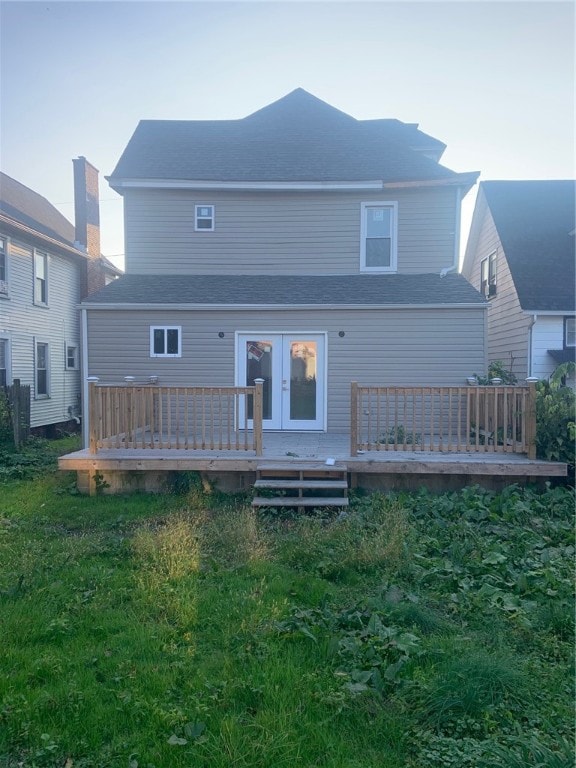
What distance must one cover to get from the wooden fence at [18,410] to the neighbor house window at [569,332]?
13.1 metres

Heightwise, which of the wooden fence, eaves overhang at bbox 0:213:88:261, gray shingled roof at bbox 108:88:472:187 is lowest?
the wooden fence

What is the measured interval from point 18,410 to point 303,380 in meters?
6.22

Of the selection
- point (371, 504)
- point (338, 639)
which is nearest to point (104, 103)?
point (371, 504)

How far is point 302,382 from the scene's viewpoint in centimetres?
1063

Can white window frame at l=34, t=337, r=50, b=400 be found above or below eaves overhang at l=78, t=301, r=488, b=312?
below

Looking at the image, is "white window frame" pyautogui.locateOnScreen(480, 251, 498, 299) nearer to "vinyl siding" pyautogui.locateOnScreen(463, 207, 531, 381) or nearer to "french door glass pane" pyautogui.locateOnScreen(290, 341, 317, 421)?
"vinyl siding" pyautogui.locateOnScreen(463, 207, 531, 381)

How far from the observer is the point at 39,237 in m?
15.7

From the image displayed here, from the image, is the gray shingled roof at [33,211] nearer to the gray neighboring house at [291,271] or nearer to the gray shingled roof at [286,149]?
the gray shingled roof at [286,149]

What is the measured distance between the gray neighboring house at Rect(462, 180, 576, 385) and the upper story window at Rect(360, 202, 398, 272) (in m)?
4.31

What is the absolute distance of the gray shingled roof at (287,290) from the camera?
34.0 ft

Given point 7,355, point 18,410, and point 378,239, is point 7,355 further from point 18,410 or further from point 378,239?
point 378,239

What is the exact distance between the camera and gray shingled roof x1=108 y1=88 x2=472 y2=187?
11.6 meters

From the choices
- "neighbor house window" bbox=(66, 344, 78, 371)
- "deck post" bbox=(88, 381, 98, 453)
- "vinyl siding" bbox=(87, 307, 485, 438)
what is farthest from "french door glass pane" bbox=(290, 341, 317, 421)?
"neighbor house window" bbox=(66, 344, 78, 371)

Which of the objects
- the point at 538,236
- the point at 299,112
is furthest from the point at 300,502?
the point at 538,236
